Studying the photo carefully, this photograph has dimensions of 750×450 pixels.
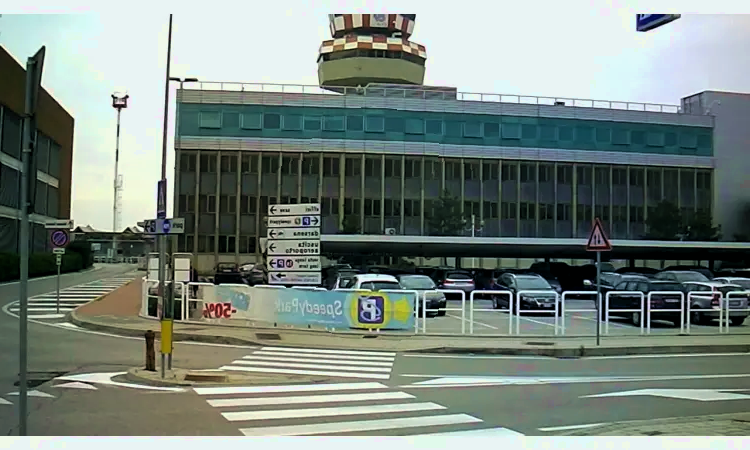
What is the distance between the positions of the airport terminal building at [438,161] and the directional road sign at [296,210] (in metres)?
41.9

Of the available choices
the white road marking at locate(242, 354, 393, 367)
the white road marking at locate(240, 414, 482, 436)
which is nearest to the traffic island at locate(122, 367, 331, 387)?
the white road marking at locate(242, 354, 393, 367)

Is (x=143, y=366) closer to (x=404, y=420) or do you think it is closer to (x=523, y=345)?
(x=404, y=420)

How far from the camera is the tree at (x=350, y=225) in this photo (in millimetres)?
65062

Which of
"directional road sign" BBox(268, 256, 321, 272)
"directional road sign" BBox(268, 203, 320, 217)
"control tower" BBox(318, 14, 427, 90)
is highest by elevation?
"control tower" BBox(318, 14, 427, 90)

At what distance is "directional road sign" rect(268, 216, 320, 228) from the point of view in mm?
22688

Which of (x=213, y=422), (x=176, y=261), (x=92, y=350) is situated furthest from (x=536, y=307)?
(x=213, y=422)

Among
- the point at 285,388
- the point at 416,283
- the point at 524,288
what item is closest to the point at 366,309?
the point at 285,388

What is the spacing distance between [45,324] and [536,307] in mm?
15824

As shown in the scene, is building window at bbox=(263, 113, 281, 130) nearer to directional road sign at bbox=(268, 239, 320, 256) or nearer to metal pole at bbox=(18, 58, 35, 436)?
directional road sign at bbox=(268, 239, 320, 256)

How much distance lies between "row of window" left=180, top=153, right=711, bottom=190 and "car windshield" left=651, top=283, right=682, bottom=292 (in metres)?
42.6

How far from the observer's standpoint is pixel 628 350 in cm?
1825

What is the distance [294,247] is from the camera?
22922 millimetres

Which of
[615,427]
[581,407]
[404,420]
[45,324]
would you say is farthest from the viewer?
[45,324]

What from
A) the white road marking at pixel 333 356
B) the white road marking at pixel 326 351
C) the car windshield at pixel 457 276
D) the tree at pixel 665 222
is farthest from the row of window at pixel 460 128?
the white road marking at pixel 333 356
